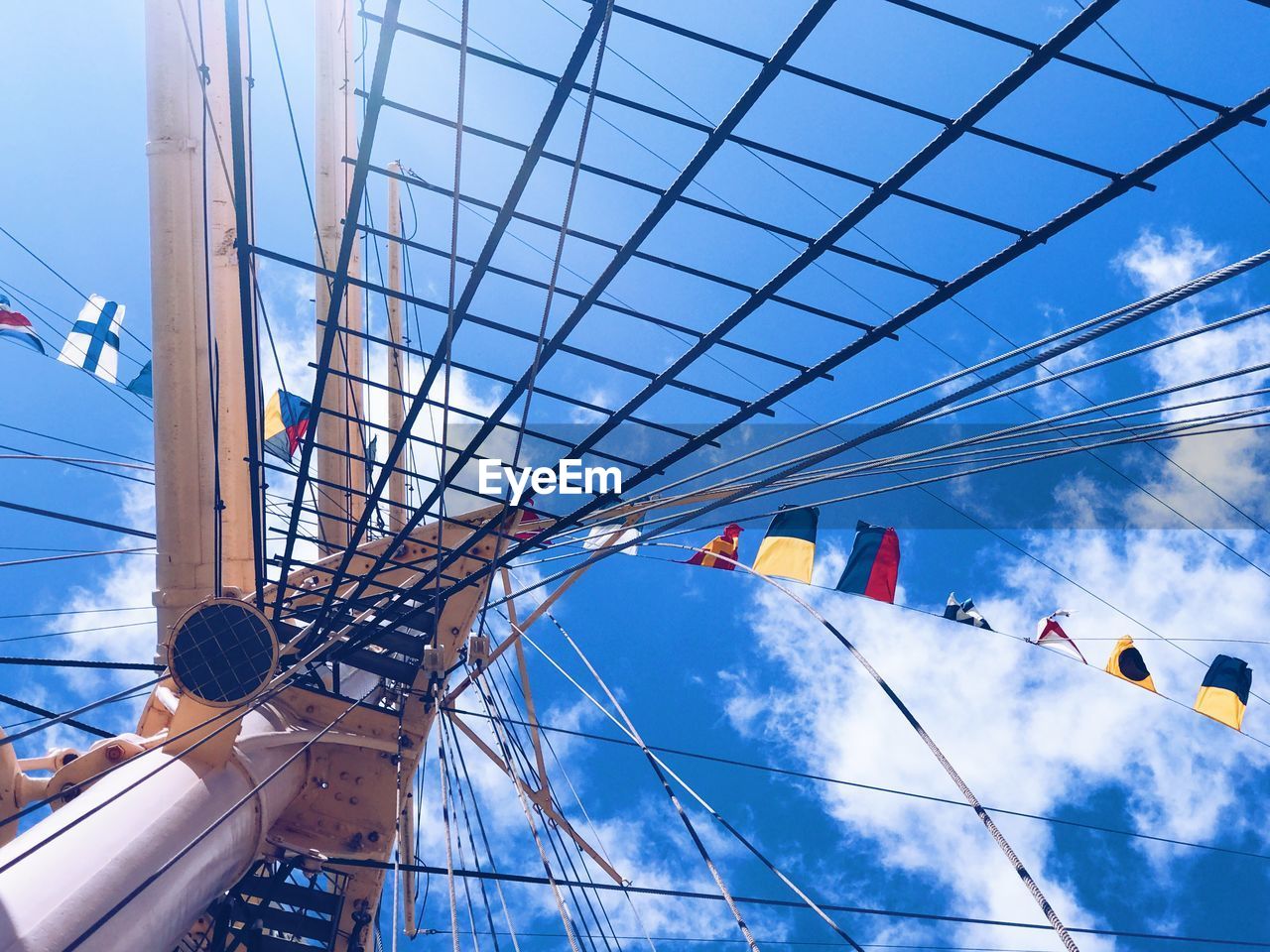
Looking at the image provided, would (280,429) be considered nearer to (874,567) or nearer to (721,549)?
(721,549)

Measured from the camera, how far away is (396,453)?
6598 mm

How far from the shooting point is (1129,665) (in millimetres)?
11922

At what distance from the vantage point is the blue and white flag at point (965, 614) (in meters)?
12.3

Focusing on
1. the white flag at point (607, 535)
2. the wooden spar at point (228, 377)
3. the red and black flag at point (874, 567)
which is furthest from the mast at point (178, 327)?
the red and black flag at point (874, 567)

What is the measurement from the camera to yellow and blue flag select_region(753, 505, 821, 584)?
1159 centimetres

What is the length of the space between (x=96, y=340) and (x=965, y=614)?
34.4ft

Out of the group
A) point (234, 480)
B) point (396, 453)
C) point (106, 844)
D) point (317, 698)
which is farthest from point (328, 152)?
point (106, 844)

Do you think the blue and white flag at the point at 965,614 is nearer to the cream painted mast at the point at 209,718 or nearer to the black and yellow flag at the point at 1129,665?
the black and yellow flag at the point at 1129,665

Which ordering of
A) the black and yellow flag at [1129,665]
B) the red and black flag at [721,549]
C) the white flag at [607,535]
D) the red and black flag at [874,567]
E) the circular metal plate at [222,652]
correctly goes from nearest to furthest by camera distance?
the circular metal plate at [222,652]
the white flag at [607,535]
the red and black flag at [874,567]
the black and yellow flag at [1129,665]
the red and black flag at [721,549]

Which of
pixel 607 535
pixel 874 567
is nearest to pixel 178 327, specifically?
pixel 607 535

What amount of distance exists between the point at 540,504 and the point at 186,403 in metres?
17.8

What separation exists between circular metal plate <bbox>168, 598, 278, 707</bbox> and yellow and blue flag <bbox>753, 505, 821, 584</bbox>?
6.00 m

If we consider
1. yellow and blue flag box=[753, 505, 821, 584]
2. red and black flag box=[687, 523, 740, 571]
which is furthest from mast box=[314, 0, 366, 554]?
yellow and blue flag box=[753, 505, 821, 584]

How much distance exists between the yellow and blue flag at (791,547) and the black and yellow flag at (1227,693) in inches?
186
